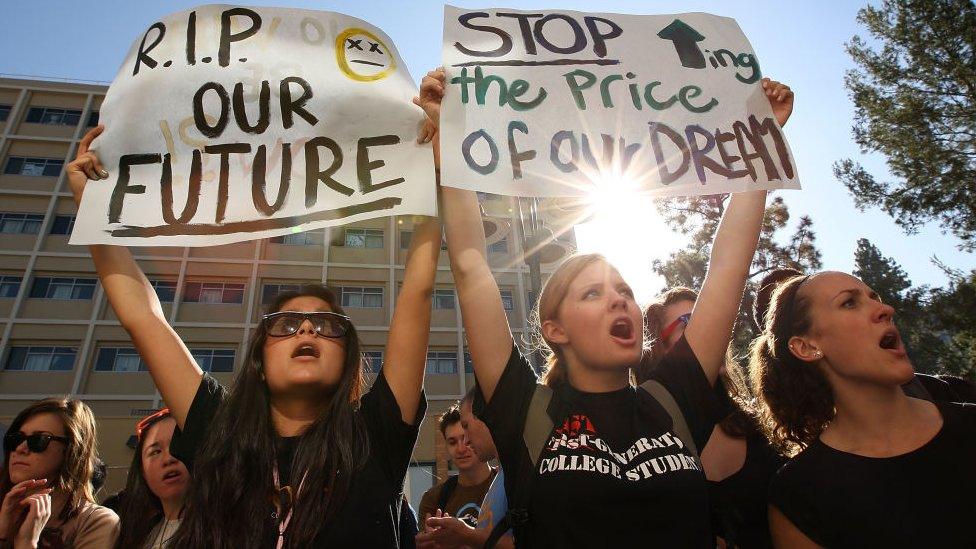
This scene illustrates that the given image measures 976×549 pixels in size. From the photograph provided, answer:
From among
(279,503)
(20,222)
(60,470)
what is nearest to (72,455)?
(60,470)

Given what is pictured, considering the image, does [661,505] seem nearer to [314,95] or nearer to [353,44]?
[314,95]

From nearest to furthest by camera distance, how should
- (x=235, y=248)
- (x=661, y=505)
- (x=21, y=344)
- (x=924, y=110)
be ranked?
(x=661, y=505) → (x=924, y=110) → (x=21, y=344) → (x=235, y=248)

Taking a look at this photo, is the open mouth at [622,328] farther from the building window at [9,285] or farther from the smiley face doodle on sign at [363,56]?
the building window at [9,285]

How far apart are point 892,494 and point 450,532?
1.65m

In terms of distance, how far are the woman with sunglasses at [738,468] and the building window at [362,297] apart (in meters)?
25.1

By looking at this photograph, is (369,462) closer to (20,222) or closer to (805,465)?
(805,465)

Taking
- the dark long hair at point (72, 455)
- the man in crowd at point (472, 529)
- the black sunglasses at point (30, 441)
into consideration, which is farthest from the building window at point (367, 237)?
the man in crowd at point (472, 529)

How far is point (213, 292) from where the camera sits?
26125 mm

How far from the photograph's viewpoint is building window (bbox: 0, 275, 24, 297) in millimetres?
24859

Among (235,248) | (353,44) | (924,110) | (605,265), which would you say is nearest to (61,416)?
(353,44)

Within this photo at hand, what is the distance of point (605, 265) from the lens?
215 centimetres

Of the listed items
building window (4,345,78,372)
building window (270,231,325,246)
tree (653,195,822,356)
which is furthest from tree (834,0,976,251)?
building window (4,345,78,372)

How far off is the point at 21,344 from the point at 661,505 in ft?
98.9

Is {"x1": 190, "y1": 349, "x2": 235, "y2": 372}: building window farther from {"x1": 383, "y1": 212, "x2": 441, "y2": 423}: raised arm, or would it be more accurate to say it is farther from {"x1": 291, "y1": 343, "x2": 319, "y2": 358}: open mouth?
{"x1": 383, "y1": 212, "x2": 441, "y2": 423}: raised arm
